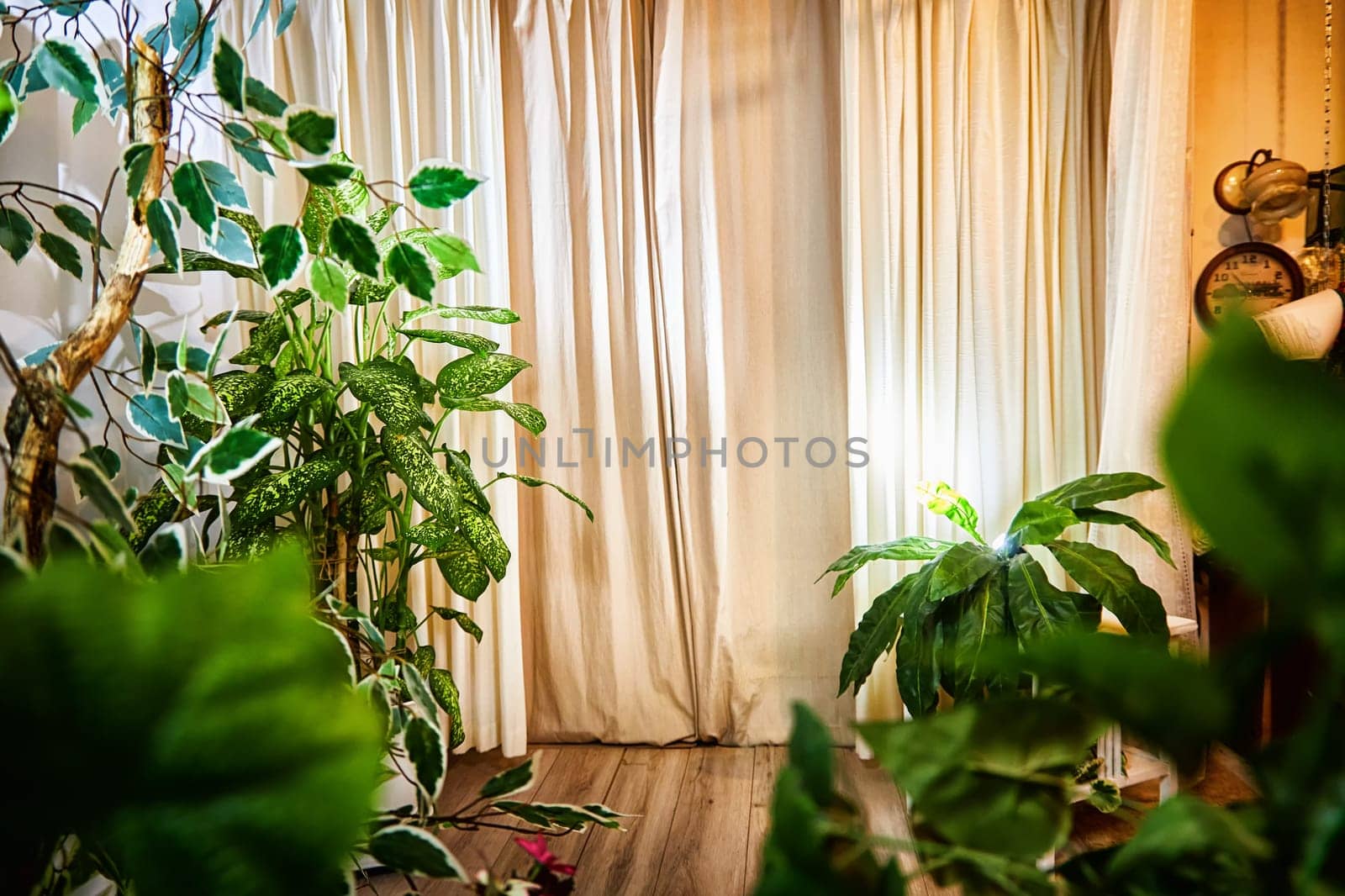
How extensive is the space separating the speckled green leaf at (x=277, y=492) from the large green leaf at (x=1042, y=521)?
1.41 meters

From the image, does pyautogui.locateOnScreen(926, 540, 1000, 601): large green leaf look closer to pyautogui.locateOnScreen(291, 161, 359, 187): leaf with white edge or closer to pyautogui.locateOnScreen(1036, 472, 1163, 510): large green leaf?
pyautogui.locateOnScreen(1036, 472, 1163, 510): large green leaf

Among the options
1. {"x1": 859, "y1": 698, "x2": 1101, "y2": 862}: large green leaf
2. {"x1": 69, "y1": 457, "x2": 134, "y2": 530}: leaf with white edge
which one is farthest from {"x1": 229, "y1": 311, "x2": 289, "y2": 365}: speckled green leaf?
{"x1": 859, "y1": 698, "x2": 1101, "y2": 862}: large green leaf

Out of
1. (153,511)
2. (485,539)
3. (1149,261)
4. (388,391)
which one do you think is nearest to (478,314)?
(388,391)

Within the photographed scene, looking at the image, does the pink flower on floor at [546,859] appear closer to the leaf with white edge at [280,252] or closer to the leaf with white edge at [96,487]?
the leaf with white edge at [96,487]

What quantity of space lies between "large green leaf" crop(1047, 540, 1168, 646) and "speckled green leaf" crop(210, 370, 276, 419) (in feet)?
5.40

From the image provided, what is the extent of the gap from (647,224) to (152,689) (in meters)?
2.33

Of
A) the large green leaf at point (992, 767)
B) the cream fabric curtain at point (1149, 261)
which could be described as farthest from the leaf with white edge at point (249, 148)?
the cream fabric curtain at point (1149, 261)

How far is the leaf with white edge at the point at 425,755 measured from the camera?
678 millimetres

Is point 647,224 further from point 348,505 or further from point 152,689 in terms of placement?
point 152,689

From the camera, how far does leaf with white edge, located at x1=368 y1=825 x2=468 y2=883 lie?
0.60m

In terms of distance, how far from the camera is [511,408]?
1860mm

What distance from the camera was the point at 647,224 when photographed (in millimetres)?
2473

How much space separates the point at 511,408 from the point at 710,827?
116cm

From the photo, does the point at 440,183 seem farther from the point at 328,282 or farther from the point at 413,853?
the point at 413,853
